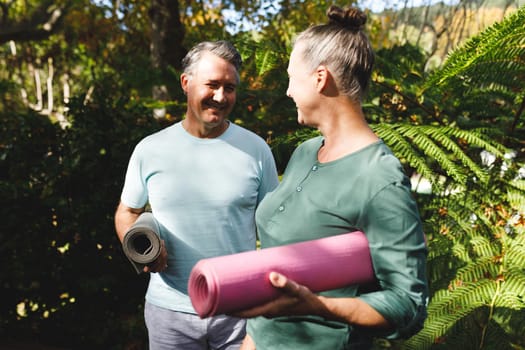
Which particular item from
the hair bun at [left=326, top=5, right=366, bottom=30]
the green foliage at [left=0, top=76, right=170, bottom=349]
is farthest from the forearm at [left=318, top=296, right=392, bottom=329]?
the green foliage at [left=0, top=76, right=170, bottom=349]

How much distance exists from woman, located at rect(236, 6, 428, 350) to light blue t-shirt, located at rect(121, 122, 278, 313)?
73cm

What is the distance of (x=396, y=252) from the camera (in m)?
1.21

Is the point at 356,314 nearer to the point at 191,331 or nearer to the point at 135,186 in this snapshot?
the point at 191,331

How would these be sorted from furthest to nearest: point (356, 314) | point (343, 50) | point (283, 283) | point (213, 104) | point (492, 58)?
1. point (492, 58)
2. point (213, 104)
3. point (343, 50)
4. point (356, 314)
5. point (283, 283)

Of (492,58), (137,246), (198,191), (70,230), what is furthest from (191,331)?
(70,230)

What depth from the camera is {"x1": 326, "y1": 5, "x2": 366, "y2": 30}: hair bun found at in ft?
4.45

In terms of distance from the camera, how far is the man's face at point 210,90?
2.33 metres

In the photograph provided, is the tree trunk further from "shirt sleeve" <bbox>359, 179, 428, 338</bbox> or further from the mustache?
"shirt sleeve" <bbox>359, 179, 428, 338</bbox>

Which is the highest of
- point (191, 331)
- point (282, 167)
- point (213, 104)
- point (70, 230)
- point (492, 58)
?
point (492, 58)

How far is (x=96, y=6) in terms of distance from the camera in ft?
34.0

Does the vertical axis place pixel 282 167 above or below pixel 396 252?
below

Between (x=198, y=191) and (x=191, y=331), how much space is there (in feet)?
1.94

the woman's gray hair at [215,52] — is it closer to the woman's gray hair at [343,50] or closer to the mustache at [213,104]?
the mustache at [213,104]

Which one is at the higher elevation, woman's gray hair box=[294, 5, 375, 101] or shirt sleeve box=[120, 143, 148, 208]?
woman's gray hair box=[294, 5, 375, 101]
